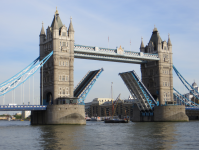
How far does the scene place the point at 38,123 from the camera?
237 ft

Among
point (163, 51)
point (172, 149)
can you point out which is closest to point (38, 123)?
point (163, 51)

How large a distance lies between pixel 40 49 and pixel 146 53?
2716 cm

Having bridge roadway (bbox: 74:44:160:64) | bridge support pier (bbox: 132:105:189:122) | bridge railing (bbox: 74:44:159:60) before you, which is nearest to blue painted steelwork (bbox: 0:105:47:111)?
bridge roadway (bbox: 74:44:160:64)

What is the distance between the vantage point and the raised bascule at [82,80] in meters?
67.2

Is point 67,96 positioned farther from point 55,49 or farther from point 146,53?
point 146,53

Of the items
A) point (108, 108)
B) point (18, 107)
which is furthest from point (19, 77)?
point (108, 108)

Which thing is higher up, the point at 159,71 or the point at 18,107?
the point at 159,71

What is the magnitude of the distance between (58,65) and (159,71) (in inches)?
1127

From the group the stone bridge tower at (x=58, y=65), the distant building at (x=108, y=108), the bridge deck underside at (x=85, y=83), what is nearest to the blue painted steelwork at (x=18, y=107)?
the stone bridge tower at (x=58, y=65)

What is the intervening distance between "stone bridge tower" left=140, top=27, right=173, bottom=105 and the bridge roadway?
7.27 ft

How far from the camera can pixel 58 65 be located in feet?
230

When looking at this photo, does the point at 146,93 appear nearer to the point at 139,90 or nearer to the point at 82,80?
the point at 139,90

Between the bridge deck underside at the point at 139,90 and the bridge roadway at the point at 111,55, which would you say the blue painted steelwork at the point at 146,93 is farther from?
the bridge roadway at the point at 111,55

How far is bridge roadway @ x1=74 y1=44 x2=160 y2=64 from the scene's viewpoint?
242 feet
